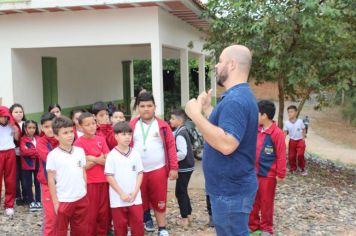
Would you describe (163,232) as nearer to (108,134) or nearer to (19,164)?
(108,134)

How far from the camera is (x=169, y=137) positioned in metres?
5.04

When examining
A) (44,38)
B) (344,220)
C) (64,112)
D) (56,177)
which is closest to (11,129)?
(56,177)

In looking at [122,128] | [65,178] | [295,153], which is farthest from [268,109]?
[295,153]

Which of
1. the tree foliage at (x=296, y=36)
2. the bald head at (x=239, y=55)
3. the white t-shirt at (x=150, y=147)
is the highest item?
the tree foliage at (x=296, y=36)

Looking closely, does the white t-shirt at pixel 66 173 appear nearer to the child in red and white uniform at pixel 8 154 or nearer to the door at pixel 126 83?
the child in red and white uniform at pixel 8 154

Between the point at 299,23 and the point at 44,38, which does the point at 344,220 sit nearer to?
the point at 299,23

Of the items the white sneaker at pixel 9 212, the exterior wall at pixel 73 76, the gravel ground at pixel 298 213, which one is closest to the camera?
the gravel ground at pixel 298 213

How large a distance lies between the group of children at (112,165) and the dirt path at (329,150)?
1063 cm

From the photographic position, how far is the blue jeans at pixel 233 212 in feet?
9.59

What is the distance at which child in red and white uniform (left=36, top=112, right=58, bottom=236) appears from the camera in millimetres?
4511

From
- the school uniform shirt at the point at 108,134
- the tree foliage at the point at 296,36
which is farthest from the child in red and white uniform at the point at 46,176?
the tree foliage at the point at 296,36

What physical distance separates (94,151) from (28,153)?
184 cm

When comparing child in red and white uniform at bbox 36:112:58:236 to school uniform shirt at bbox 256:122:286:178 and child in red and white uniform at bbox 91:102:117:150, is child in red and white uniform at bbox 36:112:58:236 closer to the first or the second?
child in red and white uniform at bbox 91:102:117:150

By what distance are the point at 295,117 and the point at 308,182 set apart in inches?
60.9
